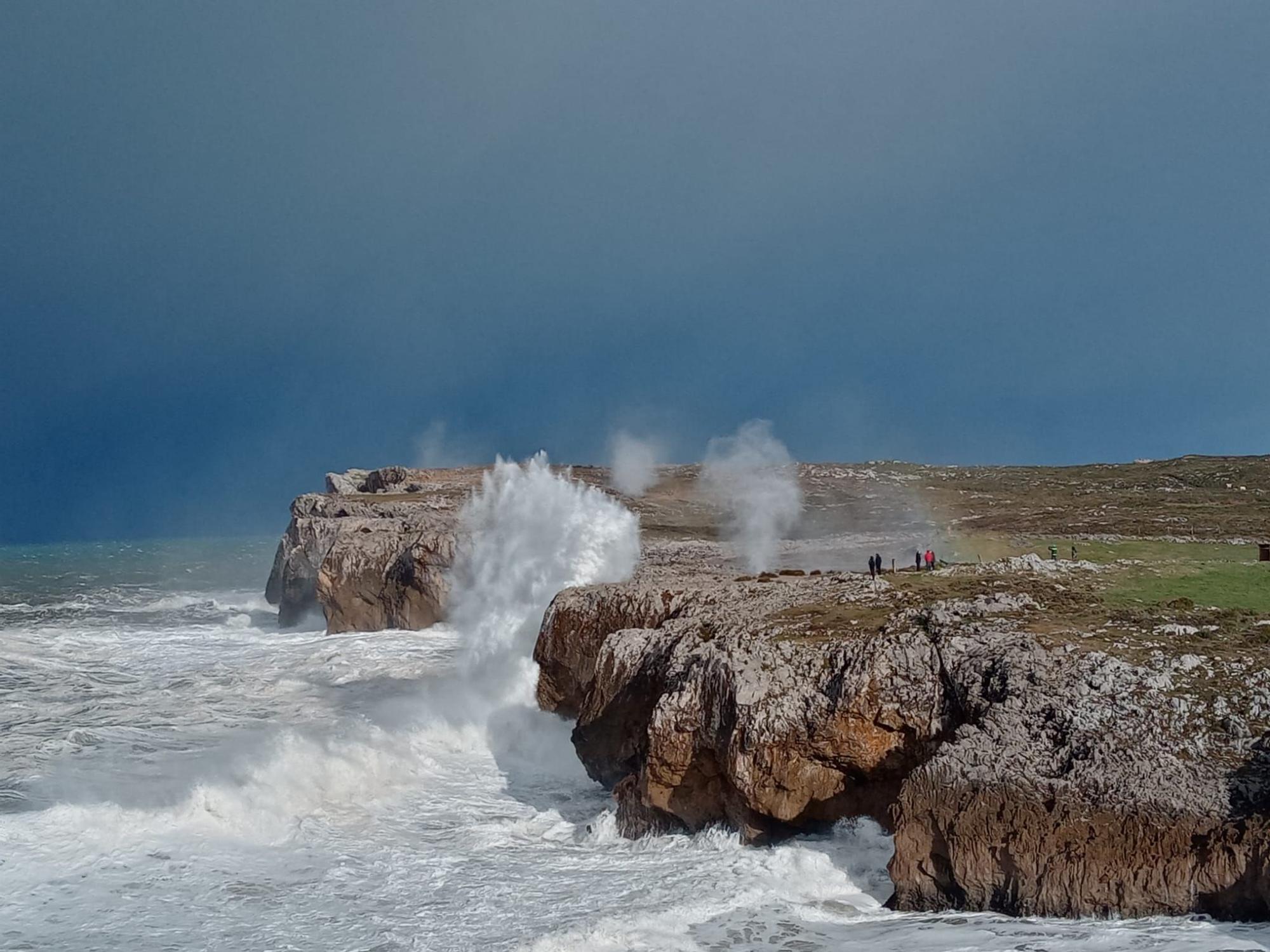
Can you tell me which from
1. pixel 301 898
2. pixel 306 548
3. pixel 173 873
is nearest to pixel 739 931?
pixel 301 898

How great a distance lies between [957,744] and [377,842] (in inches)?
396

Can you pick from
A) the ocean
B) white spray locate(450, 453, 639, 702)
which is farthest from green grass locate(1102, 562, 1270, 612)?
white spray locate(450, 453, 639, 702)

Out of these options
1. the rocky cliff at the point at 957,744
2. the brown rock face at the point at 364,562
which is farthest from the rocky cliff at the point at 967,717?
the brown rock face at the point at 364,562

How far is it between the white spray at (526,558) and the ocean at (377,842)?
37 centimetres

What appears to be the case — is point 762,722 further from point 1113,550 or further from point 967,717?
point 1113,550

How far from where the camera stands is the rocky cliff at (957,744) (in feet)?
31.3

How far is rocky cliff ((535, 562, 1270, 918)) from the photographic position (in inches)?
376

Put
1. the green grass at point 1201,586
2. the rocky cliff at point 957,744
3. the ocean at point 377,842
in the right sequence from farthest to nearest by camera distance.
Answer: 1. the green grass at point 1201,586
2. the ocean at point 377,842
3. the rocky cliff at point 957,744

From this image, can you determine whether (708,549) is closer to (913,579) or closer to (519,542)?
(519,542)

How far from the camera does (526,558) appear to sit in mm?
35125

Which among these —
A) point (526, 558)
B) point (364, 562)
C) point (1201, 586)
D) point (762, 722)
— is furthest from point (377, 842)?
point (364, 562)

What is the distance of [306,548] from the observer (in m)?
48.8

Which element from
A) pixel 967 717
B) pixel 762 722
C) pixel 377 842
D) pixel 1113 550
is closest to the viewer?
pixel 967 717

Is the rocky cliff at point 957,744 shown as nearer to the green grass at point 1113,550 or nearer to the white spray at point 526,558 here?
the green grass at point 1113,550
